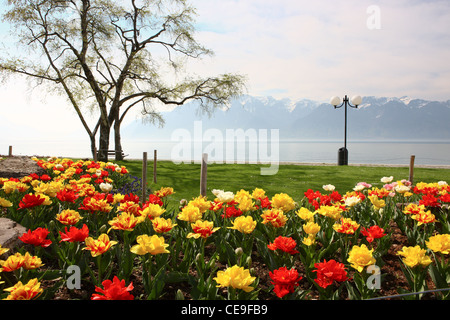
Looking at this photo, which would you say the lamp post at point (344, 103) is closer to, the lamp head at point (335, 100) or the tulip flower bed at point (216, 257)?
the lamp head at point (335, 100)

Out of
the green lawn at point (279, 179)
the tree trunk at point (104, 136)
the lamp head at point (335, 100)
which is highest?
the lamp head at point (335, 100)

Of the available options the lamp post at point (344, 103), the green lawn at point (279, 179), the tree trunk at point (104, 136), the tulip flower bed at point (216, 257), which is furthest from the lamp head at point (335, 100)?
the tulip flower bed at point (216, 257)

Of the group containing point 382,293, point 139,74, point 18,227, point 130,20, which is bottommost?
point 382,293

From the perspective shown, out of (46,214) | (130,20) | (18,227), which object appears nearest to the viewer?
(18,227)

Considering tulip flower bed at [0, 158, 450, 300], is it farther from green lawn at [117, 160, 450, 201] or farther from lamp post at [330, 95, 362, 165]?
lamp post at [330, 95, 362, 165]

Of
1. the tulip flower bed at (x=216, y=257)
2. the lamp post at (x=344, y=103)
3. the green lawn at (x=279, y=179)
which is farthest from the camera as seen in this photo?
the lamp post at (x=344, y=103)

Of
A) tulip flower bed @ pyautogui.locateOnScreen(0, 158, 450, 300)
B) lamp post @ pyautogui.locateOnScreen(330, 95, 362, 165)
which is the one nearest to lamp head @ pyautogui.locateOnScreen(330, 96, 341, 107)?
lamp post @ pyautogui.locateOnScreen(330, 95, 362, 165)

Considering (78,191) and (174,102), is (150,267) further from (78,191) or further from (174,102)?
(174,102)

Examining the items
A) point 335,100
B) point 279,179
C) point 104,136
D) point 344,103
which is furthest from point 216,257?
point 104,136

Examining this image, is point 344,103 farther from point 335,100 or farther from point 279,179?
point 279,179

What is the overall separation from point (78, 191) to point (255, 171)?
10.6 metres

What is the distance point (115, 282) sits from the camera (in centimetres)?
176

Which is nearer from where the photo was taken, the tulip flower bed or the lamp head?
the tulip flower bed
